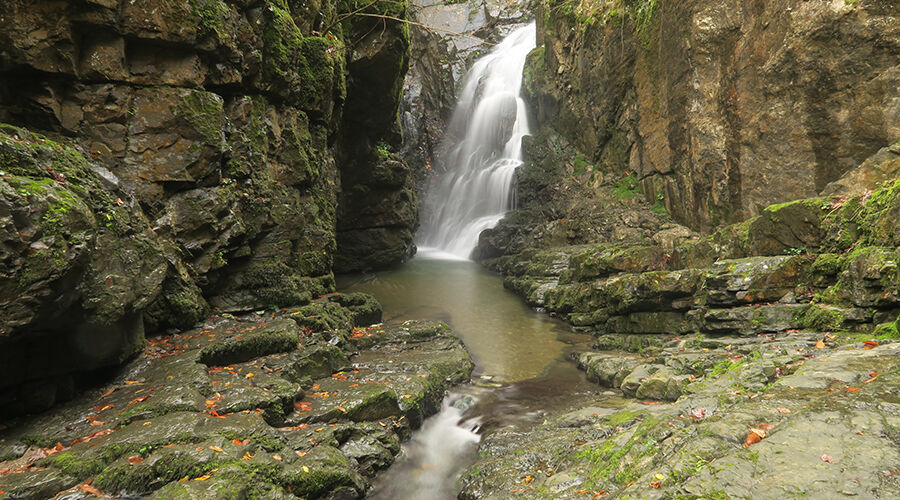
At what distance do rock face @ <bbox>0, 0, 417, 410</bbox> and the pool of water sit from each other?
363 centimetres

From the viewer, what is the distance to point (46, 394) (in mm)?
4180

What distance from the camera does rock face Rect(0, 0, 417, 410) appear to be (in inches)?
153

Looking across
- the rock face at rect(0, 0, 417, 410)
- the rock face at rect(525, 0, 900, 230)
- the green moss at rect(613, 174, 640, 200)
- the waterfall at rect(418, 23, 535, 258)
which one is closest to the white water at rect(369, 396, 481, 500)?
the rock face at rect(0, 0, 417, 410)

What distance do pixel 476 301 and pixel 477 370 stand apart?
18.9 feet

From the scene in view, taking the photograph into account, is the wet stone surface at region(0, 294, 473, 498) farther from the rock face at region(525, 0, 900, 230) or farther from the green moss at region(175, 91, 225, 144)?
the rock face at region(525, 0, 900, 230)

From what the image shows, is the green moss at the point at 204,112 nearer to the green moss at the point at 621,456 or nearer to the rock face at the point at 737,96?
the green moss at the point at 621,456

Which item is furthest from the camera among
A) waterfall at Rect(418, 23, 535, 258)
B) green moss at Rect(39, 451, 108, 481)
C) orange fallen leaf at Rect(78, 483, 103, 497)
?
waterfall at Rect(418, 23, 535, 258)

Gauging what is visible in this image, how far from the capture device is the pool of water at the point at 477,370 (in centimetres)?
514

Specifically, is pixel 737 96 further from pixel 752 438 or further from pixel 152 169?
pixel 152 169

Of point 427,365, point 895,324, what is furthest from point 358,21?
point 895,324

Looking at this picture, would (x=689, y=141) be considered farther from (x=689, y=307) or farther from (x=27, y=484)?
(x=27, y=484)

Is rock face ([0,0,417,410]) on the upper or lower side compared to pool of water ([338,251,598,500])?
upper

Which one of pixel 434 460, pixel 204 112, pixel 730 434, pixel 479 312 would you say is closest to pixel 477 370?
pixel 434 460

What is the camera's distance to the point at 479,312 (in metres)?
12.7
